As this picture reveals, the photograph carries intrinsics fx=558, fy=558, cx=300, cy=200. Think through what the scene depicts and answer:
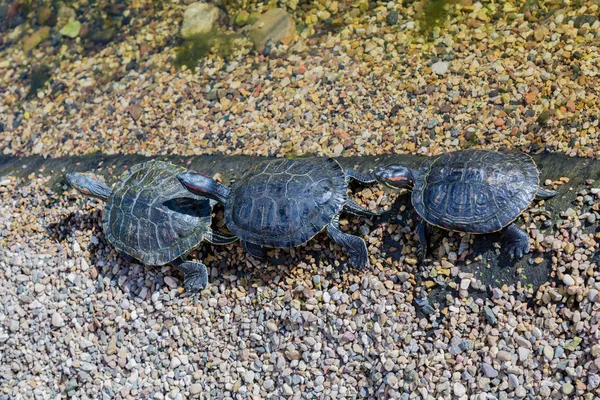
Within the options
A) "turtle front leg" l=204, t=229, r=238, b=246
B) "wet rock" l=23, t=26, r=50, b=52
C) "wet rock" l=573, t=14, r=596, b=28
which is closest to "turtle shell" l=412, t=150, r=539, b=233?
"turtle front leg" l=204, t=229, r=238, b=246

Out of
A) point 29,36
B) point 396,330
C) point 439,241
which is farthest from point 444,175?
point 29,36

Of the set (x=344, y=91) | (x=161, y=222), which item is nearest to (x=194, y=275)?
(x=161, y=222)

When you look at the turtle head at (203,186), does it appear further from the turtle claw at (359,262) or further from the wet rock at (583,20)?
the wet rock at (583,20)

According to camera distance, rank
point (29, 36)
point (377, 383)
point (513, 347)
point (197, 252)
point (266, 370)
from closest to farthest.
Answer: point (513, 347), point (377, 383), point (266, 370), point (197, 252), point (29, 36)

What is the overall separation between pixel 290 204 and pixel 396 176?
0.94m

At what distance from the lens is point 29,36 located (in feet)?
28.7

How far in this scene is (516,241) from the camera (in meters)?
4.35

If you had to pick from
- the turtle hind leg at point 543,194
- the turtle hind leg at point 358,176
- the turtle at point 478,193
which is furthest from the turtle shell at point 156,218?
the turtle hind leg at point 543,194

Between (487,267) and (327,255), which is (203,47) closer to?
(327,255)

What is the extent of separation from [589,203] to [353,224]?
1.92 m

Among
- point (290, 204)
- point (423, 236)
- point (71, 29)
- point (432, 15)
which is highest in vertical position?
point (432, 15)

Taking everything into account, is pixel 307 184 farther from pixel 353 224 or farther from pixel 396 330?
pixel 396 330

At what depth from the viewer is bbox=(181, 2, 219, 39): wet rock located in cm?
752

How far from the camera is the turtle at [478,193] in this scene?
431cm
